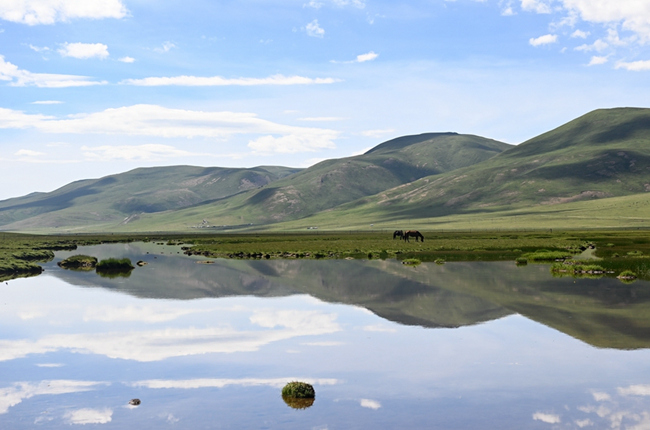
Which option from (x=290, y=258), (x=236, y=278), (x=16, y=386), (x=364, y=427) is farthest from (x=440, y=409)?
(x=290, y=258)

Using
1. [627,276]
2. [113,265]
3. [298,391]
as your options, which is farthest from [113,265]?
[298,391]

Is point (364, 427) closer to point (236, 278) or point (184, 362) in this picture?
point (184, 362)

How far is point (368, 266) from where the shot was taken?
6506 cm

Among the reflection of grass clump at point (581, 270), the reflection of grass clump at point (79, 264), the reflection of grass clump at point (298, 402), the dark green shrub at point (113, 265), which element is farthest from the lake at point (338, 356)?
the reflection of grass clump at point (79, 264)

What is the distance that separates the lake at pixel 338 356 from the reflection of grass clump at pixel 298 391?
508 millimetres

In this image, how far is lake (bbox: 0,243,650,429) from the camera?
56.1 ft

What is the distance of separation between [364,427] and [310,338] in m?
12.3

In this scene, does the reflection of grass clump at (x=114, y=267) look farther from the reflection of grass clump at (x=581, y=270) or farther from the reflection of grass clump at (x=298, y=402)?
the reflection of grass clump at (x=298, y=402)

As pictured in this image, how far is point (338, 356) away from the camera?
24203 millimetres

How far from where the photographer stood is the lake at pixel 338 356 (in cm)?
1711

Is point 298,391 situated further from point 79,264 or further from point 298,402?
point 79,264

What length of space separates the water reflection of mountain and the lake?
233mm

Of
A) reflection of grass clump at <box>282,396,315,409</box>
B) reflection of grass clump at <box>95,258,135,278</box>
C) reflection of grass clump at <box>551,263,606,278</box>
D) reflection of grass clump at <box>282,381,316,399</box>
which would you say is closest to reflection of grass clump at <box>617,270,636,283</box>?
reflection of grass clump at <box>551,263,606,278</box>

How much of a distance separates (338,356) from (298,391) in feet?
19.3
